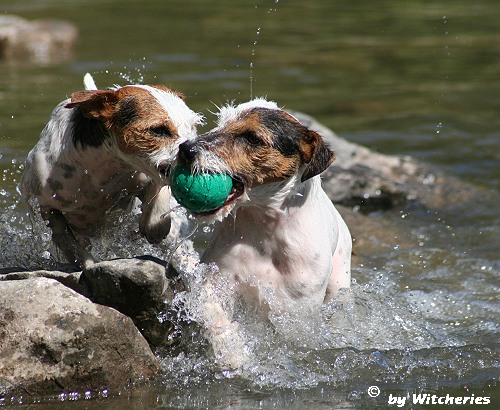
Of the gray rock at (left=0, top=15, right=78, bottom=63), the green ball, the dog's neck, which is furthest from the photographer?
the gray rock at (left=0, top=15, right=78, bottom=63)

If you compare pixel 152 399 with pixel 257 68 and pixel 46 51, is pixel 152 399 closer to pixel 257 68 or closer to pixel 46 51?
pixel 257 68

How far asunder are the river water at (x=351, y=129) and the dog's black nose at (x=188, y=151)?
1154 millimetres

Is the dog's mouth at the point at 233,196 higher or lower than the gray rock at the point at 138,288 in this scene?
higher

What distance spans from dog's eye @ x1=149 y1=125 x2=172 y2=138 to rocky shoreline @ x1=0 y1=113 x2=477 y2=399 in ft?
2.29

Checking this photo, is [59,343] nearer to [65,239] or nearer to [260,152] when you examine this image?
[65,239]

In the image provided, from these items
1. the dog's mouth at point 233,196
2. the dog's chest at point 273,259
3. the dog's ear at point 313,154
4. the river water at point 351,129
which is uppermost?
the dog's ear at point 313,154

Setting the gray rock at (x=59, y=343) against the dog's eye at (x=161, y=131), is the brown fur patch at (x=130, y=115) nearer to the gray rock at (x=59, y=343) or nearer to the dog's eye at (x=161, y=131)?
→ the dog's eye at (x=161, y=131)

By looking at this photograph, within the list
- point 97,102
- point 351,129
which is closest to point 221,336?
point 97,102

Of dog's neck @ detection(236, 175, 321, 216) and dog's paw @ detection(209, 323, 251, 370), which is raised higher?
dog's neck @ detection(236, 175, 321, 216)

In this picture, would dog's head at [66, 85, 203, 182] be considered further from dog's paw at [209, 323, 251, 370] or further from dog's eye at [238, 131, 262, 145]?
dog's paw at [209, 323, 251, 370]

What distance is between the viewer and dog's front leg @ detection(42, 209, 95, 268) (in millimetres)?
6332

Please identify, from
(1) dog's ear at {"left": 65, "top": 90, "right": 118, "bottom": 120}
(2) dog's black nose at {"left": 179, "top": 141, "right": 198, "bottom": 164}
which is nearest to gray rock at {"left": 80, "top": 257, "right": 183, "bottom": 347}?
(2) dog's black nose at {"left": 179, "top": 141, "right": 198, "bottom": 164}

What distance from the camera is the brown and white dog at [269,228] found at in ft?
17.9

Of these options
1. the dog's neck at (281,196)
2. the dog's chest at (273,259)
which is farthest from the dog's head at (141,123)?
the dog's chest at (273,259)
